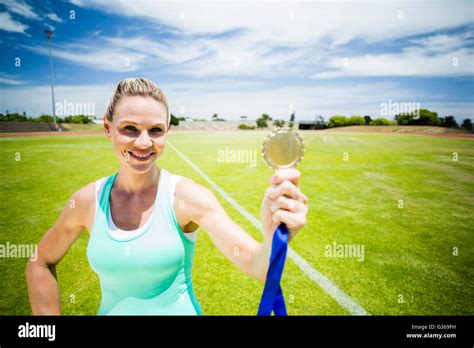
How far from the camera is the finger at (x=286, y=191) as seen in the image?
45.7 inches

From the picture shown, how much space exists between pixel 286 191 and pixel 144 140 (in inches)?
45.6

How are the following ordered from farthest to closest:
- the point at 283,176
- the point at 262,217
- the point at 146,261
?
the point at 146,261, the point at 262,217, the point at 283,176

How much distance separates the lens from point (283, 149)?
50.6 inches

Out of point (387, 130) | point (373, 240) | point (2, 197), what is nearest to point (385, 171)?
point (373, 240)

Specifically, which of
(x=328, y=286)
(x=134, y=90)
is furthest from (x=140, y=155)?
(x=328, y=286)

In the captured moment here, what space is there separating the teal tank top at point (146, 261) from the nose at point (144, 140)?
303 mm

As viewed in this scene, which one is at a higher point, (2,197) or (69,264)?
(2,197)

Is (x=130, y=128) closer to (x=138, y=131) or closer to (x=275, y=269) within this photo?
(x=138, y=131)

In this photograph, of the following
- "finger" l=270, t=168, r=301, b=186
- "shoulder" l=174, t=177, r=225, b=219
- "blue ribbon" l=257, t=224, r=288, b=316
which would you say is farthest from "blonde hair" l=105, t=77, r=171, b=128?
"blue ribbon" l=257, t=224, r=288, b=316

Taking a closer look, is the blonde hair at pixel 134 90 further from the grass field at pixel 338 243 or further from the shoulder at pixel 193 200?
the grass field at pixel 338 243

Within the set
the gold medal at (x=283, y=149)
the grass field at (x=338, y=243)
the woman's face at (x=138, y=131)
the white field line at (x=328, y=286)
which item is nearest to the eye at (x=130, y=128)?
A: the woman's face at (x=138, y=131)

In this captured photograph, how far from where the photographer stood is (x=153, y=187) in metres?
2.08
